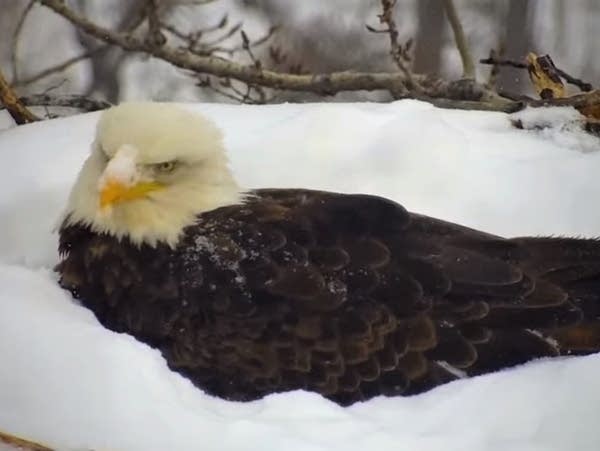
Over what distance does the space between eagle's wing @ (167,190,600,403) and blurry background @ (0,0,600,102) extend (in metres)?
1.45

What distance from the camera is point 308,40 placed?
2.68m

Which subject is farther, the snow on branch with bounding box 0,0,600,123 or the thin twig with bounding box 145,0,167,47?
the thin twig with bounding box 145,0,167,47

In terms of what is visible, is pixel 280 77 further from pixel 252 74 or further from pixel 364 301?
pixel 364 301

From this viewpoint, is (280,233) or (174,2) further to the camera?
(174,2)

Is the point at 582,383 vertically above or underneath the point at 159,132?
underneath

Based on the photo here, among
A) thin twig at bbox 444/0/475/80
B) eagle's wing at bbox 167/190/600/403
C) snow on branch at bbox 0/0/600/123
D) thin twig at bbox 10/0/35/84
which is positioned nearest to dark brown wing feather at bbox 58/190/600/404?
eagle's wing at bbox 167/190/600/403

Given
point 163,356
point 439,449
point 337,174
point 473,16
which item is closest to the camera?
point 439,449

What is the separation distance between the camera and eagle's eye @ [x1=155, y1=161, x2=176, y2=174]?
3.77 ft

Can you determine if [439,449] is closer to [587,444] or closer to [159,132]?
[587,444]

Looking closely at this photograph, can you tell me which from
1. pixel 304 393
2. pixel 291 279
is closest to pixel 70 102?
pixel 291 279

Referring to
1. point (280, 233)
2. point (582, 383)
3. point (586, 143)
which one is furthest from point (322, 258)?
point (586, 143)

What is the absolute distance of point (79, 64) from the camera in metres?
2.72

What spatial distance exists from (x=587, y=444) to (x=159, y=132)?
60 centimetres

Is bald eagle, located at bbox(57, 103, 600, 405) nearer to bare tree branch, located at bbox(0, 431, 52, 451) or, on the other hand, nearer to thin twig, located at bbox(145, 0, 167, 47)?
bare tree branch, located at bbox(0, 431, 52, 451)
